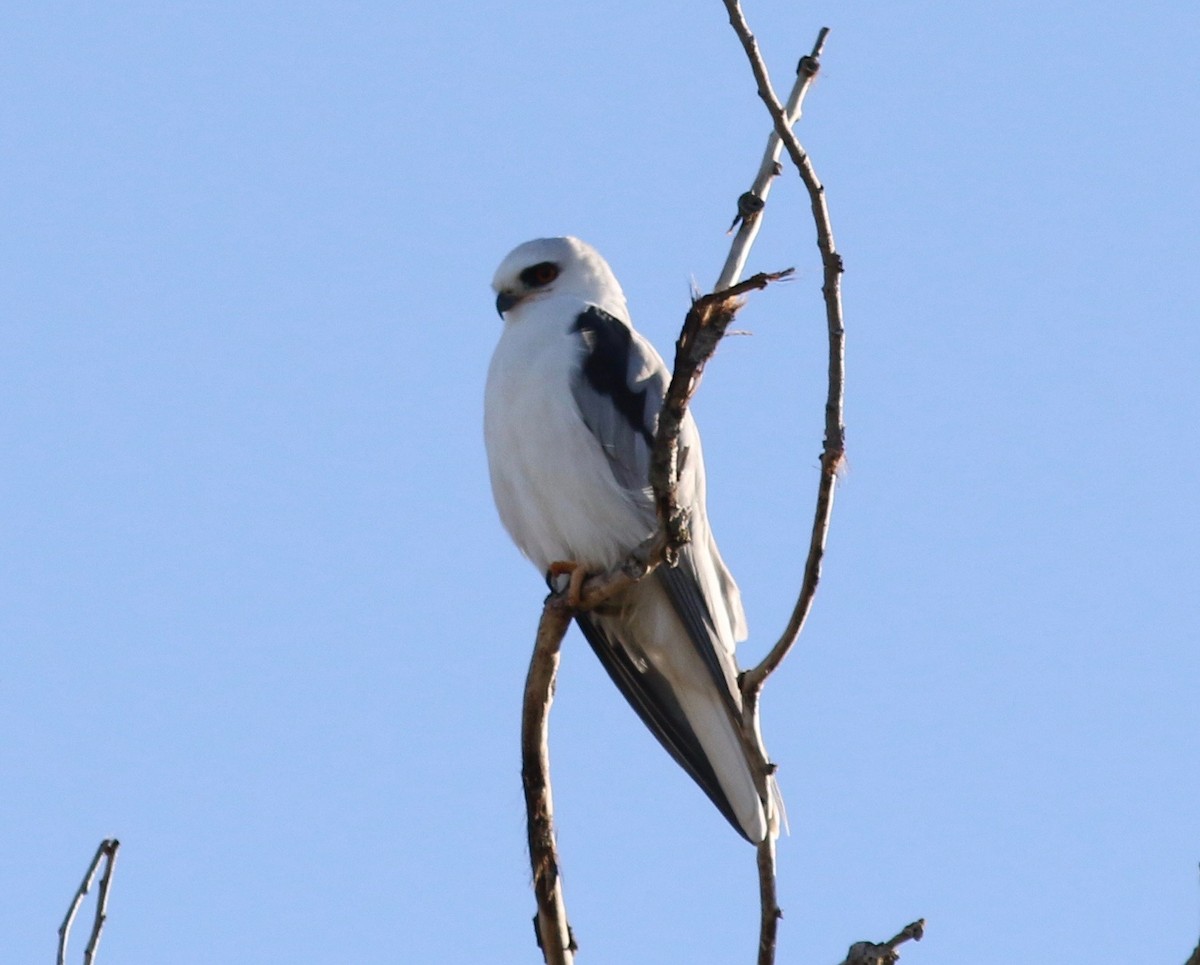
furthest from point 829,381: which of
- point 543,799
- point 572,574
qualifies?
point 572,574

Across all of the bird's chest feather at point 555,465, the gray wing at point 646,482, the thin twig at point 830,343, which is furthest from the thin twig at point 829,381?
the bird's chest feather at point 555,465

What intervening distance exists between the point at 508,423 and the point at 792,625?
73.4 inches

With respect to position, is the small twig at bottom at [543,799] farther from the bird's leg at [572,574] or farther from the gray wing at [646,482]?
the gray wing at [646,482]

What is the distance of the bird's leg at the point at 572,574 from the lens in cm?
471

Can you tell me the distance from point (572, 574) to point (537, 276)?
1709 millimetres

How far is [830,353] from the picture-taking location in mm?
3674

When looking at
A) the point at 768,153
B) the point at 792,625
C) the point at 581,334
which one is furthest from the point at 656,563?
the point at 581,334

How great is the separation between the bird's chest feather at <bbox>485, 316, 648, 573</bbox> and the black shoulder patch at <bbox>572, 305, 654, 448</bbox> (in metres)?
0.05

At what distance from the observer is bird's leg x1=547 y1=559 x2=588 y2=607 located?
471 cm

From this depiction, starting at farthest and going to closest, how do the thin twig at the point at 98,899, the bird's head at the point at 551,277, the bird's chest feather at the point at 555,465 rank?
the bird's head at the point at 551,277, the bird's chest feather at the point at 555,465, the thin twig at the point at 98,899

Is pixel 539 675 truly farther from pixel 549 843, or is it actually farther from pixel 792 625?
pixel 792 625

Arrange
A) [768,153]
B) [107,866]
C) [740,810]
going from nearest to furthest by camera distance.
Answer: [107,866] < [768,153] < [740,810]

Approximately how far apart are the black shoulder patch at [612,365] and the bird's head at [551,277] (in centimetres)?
49

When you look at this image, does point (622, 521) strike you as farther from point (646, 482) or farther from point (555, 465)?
point (555, 465)
